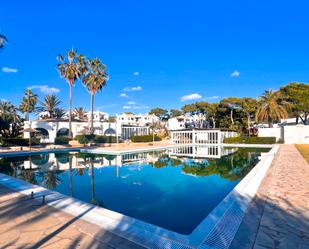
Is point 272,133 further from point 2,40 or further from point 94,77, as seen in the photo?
point 2,40

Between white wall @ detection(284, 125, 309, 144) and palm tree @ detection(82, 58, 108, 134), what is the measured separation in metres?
23.9

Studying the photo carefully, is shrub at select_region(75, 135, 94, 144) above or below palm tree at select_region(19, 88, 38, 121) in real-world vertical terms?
below

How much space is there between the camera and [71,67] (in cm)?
2578

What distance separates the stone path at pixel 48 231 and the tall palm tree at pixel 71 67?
886 inches

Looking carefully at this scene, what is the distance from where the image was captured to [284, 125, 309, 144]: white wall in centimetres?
2717

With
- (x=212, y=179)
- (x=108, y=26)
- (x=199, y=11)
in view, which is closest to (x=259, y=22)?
(x=199, y=11)

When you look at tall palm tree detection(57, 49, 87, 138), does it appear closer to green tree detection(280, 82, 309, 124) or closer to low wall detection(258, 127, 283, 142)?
low wall detection(258, 127, 283, 142)

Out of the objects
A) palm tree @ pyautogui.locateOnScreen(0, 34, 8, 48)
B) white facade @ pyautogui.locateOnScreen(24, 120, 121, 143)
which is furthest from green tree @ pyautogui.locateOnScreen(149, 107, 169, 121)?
palm tree @ pyautogui.locateOnScreen(0, 34, 8, 48)

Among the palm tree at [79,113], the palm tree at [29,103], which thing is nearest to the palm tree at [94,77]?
the palm tree at [29,103]

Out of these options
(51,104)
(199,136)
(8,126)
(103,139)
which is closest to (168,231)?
(8,126)

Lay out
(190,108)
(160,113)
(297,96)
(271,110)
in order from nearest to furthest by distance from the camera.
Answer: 1. (271,110)
2. (297,96)
3. (190,108)
4. (160,113)

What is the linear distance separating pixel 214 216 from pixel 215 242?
3.47ft

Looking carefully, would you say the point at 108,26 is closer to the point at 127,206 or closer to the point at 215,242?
the point at 127,206

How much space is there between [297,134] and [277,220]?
27988 millimetres
